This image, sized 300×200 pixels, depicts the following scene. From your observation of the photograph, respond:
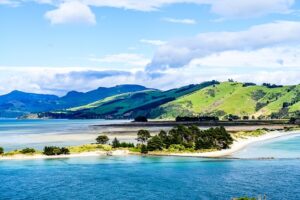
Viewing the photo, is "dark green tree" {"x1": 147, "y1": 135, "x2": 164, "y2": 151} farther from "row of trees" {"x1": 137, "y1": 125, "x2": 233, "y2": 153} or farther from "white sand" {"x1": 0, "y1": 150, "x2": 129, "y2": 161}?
"white sand" {"x1": 0, "y1": 150, "x2": 129, "y2": 161}

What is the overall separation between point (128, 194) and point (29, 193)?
19.6m

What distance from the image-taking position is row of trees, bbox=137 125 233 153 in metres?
159

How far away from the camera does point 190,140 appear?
168750 millimetres

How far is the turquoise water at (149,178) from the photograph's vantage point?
293ft

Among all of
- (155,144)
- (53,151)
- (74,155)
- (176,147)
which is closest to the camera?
(53,151)

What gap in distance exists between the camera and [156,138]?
159m

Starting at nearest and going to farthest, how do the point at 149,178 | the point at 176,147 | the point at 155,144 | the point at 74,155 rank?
the point at 149,178 < the point at 74,155 < the point at 155,144 < the point at 176,147

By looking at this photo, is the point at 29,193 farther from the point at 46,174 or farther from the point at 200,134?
the point at 200,134

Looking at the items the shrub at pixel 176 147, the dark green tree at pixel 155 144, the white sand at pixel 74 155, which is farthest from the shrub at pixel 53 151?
the shrub at pixel 176 147

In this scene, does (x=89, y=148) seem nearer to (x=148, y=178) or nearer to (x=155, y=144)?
(x=155, y=144)

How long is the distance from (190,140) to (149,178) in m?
62.9

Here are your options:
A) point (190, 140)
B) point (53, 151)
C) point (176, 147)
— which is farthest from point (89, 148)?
point (190, 140)

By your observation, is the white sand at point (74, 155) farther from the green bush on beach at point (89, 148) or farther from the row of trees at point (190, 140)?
the row of trees at point (190, 140)

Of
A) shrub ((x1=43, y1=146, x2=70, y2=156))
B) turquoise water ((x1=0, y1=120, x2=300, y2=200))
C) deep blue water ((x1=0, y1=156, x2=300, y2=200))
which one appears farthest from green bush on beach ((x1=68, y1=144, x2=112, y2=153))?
deep blue water ((x1=0, y1=156, x2=300, y2=200))
